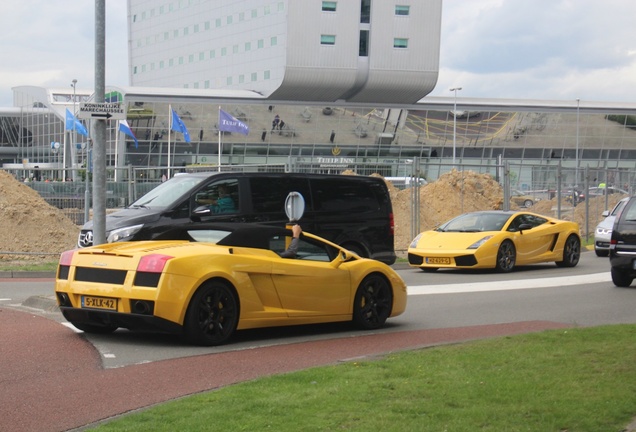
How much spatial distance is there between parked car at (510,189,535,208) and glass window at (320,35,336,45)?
47.9 meters

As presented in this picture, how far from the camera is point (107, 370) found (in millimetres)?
9031

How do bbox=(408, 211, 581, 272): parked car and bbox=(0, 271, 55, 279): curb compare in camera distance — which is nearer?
bbox=(0, 271, 55, 279): curb

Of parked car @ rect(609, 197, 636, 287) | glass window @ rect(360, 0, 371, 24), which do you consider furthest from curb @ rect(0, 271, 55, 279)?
glass window @ rect(360, 0, 371, 24)

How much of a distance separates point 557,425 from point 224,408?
2.28 metres

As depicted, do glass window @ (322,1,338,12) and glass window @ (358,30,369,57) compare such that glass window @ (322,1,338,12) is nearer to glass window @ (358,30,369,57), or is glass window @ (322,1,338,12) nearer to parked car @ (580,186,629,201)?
glass window @ (358,30,369,57)

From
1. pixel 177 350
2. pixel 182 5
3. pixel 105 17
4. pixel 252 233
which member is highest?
pixel 182 5

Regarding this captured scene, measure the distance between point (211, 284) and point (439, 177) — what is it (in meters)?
23.9

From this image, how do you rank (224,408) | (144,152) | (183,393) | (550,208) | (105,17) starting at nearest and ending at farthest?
(224,408) < (183,393) < (105,17) < (550,208) < (144,152)

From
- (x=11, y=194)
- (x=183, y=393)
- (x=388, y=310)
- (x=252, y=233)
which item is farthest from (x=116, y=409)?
(x=11, y=194)

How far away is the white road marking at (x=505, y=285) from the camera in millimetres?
17625

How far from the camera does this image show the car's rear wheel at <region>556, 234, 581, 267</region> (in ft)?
76.0

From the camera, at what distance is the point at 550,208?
3198 centimetres

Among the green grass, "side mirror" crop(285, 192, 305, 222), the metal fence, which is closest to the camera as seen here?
the green grass

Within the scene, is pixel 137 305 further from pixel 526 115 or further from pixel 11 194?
pixel 526 115
